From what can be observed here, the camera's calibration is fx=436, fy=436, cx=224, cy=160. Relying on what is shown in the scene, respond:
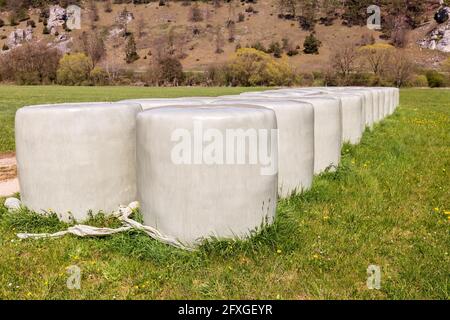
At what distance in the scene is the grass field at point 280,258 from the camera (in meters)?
3.65

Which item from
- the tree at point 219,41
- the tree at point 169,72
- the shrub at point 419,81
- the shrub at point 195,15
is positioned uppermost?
the shrub at point 195,15

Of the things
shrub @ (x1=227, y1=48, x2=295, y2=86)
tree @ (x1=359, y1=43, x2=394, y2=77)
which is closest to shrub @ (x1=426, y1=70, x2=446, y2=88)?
tree @ (x1=359, y1=43, x2=394, y2=77)

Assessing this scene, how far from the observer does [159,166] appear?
427 cm

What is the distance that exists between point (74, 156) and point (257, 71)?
6957 centimetres

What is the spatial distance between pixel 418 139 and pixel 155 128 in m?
9.00

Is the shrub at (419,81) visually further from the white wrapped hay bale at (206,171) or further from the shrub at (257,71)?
the white wrapped hay bale at (206,171)

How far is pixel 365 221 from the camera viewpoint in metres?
5.15

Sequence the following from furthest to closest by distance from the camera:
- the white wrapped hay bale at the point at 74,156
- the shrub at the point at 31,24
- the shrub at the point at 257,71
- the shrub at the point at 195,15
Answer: the shrub at the point at 31,24, the shrub at the point at 195,15, the shrub at the point at 257,71, the white wrapped hay bale at the point at 74,156

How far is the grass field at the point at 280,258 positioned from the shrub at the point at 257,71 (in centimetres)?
6727

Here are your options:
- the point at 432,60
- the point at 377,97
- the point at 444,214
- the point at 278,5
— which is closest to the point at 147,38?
the point at 278,5

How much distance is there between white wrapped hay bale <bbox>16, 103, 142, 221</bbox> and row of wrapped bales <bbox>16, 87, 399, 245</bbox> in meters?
0.01

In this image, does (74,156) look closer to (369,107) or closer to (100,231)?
(100,231)

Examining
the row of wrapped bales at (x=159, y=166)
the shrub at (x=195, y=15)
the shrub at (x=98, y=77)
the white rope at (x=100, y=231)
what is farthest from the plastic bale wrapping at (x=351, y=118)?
the shrub at (x=195, y=15)

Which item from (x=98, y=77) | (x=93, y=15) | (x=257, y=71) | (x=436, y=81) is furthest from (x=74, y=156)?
(x=93, y=15)
